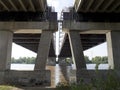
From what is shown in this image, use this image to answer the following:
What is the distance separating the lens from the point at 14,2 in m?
24.3

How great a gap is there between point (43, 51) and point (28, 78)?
13.3 ft

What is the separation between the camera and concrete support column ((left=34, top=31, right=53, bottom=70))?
86.5ft

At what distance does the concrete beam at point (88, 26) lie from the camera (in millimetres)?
27453

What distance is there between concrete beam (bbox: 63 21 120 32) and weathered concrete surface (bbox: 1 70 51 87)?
21.8 feet

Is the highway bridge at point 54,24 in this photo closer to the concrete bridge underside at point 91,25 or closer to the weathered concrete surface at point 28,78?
the concrete bridge underside at point 91,25

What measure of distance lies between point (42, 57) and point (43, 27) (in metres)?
3.59

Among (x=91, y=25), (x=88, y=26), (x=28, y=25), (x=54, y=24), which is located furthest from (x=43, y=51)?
(x=91, y=25)

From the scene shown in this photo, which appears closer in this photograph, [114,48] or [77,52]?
[77,52]

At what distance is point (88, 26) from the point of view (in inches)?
1091

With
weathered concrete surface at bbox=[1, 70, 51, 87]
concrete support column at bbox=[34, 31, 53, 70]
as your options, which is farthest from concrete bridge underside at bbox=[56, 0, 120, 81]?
weathered concrete surface at bbox=[1, 70, 51, 87]

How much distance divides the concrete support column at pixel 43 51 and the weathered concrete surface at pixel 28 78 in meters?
2.14

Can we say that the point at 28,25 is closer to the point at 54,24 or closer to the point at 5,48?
the point at 54,24

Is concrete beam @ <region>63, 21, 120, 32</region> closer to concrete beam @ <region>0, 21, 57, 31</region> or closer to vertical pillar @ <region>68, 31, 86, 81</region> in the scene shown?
vertical pillar @ <region>68, 31, 86, 81</region>

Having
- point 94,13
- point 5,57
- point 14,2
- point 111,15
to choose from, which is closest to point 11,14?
point 14,2
